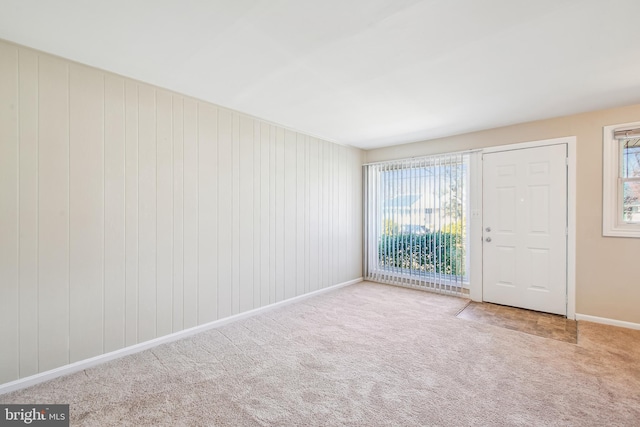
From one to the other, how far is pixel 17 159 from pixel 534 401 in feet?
12.8

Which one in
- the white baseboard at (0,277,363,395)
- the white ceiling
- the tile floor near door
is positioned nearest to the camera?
the white ceiling

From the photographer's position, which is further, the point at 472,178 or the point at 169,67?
the point at 472,178

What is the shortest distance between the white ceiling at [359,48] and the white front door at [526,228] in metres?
0.77

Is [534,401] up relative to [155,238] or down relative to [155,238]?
down

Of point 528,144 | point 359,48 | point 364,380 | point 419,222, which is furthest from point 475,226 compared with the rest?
point 359,48

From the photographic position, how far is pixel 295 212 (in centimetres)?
404

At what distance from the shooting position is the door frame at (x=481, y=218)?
11.1ft

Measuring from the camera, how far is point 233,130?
10.8 feet

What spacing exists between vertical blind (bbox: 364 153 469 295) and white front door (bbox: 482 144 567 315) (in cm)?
35

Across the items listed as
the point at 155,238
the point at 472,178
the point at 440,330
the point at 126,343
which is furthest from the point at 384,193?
the point at 126,343

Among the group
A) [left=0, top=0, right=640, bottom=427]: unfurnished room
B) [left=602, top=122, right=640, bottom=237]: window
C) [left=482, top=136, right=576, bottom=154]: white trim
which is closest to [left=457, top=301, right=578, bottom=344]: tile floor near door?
[left=0, top=0, right=640, bottom=427]: unfurnished room

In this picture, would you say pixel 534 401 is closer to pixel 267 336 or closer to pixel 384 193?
pixel 267 336

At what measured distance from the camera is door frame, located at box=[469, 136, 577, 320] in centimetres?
338

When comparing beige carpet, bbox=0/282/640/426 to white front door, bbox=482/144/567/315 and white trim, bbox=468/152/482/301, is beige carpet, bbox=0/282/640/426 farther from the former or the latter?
white trim, bbox=468/152/482/301
